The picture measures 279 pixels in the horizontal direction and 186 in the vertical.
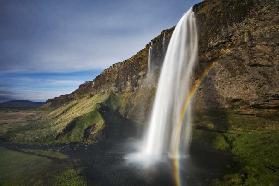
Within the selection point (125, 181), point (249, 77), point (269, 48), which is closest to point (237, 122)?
point (249, 77)

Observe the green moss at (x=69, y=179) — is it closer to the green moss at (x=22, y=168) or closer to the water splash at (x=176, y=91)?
the green moss at (x=22, y=168)

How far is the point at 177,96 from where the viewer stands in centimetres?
4981

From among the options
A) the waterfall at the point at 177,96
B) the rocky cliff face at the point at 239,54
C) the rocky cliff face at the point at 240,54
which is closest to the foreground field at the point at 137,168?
the waterfall at the point at 177,96

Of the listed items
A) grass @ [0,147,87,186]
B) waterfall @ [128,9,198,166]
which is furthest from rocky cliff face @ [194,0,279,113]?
grass @ [0,147,87,186]

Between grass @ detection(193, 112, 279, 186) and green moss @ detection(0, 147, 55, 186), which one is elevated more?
grass @ detection(193, 112, 279, 186)

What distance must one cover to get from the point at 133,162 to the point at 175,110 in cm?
1528

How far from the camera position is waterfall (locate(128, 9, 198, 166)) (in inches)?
1827

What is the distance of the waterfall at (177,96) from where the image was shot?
152ft

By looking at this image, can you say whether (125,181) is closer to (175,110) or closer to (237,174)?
(237,174)

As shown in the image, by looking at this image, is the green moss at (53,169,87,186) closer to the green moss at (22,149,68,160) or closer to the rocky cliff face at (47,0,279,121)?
the green moss at (22,149,68,160)

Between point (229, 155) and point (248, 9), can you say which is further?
point (248, 9)

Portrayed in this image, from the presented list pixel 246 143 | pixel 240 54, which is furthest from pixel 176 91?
pixel 246 143

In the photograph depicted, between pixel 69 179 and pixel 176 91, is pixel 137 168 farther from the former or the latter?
pixel 176 91

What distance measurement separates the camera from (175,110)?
48.4 metres
